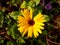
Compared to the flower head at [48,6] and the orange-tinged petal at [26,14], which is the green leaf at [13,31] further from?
the flower head at [48,6]

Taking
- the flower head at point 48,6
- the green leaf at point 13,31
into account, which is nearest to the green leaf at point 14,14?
the green leaf at point 13,31

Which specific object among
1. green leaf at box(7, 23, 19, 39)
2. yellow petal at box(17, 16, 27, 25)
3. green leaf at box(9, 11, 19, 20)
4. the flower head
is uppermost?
the flower head

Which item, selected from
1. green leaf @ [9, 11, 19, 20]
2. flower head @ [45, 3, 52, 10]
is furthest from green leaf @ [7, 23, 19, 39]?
flower head @ [45, 3, 52, 10]

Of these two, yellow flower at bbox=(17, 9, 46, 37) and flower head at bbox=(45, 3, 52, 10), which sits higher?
flower head at bbox=(45, 3, 52, 10)

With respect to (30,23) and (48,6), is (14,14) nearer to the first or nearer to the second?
(30,23)

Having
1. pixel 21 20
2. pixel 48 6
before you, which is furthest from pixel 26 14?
pixel 48 6

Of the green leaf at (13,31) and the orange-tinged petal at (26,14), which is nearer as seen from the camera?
the orange-tinged petal at (26,14)

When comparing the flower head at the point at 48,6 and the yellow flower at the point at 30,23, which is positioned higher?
the flower head at the point at 48,6

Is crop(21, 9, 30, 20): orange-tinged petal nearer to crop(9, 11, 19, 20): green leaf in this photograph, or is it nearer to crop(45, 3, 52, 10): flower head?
crop(9, 11, 19, 20): green leaf

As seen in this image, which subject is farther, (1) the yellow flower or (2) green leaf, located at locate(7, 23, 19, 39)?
(2) green leaf, located at locate(7, 23, 19, 39)
